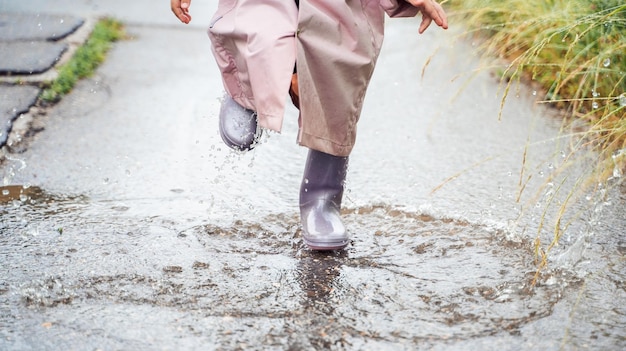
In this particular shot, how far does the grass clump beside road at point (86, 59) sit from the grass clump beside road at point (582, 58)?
2.16 meters

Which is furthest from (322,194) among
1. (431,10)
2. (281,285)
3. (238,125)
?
(431,10)

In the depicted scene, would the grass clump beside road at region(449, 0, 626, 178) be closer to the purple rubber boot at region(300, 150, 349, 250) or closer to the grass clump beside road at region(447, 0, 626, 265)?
the grass clump beside road at region(447, 0, 626, 265)

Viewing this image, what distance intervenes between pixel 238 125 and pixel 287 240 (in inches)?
16.5

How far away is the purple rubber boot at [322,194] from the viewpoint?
9.57ft

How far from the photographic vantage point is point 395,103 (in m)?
4.90

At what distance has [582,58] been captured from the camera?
429 cm

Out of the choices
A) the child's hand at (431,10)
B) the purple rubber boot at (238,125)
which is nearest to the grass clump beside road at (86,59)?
the purple rubber boot at (238,125)

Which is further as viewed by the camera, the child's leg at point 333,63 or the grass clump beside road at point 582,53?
the grass clump beside road at point 582,53

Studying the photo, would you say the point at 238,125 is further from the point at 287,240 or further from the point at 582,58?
the point at 582,58

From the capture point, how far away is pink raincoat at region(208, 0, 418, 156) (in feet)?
8.41

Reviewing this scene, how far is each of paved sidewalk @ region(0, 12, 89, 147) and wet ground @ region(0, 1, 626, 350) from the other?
0.18 meters

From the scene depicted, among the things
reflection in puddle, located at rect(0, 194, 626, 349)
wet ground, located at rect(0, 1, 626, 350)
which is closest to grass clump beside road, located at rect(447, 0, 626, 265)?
wet ground, located at rect(0, 1, 626, 350)

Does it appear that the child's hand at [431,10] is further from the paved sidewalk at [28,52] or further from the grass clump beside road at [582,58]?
the paved sidewalk at [28,52]

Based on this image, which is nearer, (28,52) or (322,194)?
(322,194)
